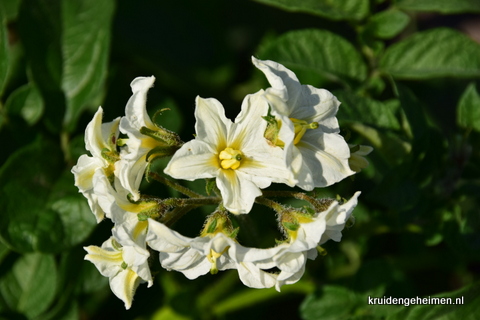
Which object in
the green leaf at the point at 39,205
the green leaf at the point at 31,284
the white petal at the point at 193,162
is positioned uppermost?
the white petal at the point at 193,162

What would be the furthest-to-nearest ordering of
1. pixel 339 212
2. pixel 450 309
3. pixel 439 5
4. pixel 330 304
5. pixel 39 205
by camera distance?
pixel 330 304 → pixel 439 5 → pixel 39 205 → pixel 450 309 → pixel 339 212

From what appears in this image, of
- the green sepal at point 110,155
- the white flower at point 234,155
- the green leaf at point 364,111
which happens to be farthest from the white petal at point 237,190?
the green leaf at point 364,111

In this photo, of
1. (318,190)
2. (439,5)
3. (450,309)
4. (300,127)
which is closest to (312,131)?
(300,127)

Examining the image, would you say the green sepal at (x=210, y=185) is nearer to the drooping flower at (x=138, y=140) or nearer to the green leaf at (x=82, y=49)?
the drooping flower at (x=138, y=140)

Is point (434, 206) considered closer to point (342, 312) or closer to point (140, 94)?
point (342, 312)

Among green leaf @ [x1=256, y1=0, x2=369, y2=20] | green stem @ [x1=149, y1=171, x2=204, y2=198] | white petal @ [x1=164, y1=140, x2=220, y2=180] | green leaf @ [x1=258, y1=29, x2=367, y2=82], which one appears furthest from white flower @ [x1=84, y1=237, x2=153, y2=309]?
green leaf @ [x1=256, y1=0, x2=369, y2=20]

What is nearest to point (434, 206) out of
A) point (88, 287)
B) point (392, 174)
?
point (392, 174)

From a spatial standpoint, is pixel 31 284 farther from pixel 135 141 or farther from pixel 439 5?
pixel 439 5
